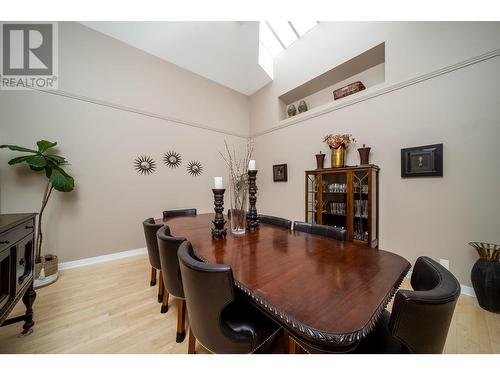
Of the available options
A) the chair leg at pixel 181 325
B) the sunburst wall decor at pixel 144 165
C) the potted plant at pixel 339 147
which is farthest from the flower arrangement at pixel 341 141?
the sunburst wall decor at pixel 144 165

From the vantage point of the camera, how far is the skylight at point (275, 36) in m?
3.24

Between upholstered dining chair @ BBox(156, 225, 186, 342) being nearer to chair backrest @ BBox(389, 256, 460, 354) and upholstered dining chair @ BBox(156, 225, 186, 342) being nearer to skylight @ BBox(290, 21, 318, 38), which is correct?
chair backrest @ BBox(389, 256, 460, 354)

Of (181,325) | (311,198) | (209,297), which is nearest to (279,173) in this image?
(311,198)

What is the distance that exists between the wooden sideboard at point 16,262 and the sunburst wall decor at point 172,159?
6.69 feet

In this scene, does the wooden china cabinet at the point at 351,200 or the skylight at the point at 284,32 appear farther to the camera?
the skylight at the point at 284,32

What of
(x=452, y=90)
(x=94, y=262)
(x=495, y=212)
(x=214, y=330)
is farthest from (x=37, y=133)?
(x=495, y=212)

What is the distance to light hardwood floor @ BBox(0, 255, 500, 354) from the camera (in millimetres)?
1233

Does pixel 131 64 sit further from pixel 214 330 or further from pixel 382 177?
pixel 382 177

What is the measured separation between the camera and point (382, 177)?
7.88ft

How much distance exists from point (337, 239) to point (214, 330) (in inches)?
41.3

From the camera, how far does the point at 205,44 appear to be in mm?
3219

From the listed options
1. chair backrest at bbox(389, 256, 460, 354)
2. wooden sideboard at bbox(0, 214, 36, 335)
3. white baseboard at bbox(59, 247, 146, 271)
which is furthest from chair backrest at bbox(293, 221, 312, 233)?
white baseboard at bbox(59, 247, 146, 271)

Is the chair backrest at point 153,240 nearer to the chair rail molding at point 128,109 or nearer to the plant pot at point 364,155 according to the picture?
the chair rail molding at point 128,109

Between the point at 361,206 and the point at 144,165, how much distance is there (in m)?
3.41
